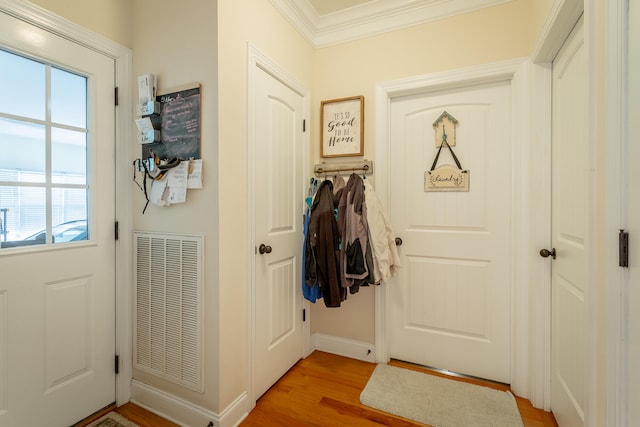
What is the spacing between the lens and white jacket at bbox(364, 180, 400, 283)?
186 cm

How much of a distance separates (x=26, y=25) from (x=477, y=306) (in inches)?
118

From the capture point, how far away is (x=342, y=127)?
2.19m

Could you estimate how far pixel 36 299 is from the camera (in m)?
1.36

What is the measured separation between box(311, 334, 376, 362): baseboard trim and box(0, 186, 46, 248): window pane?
75.3 inches

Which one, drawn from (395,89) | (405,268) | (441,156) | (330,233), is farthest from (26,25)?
(405,268)

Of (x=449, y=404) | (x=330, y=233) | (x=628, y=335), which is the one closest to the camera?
(x=628, y=335)

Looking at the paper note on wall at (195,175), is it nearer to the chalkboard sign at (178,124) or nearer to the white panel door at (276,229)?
the chalkboard sign at (178,124)

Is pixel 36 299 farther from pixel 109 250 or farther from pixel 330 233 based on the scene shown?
pixel 330 233

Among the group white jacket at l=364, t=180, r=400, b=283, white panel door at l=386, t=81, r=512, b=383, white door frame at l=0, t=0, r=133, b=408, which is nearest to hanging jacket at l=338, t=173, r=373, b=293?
white jacket at l=364, t=180, r=400, b=283

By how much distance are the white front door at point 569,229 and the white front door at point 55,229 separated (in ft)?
7.78

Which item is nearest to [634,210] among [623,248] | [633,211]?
[633,211]

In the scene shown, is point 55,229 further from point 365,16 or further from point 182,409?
point 365,16

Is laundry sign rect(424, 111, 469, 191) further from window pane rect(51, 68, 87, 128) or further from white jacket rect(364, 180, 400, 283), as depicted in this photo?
window pane rect(51, 68, 87, 128)

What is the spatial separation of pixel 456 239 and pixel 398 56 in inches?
55.3
